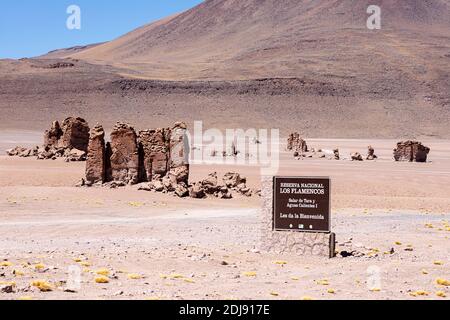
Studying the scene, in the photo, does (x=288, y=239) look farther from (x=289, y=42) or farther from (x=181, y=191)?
(x=289, y=42)

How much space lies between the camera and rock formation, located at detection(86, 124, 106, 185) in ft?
81.1

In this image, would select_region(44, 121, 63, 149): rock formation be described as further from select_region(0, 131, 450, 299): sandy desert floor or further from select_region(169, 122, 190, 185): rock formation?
select_region(169, 122, 190, 185): rock formation

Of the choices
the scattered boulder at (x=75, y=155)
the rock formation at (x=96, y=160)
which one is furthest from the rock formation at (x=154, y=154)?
the scattered boulder at (x=75, y=155)

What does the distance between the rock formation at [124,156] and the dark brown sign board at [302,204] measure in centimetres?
1178

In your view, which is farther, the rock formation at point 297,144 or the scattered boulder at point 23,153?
the rock formation at point 297,144

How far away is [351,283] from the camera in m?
10.8

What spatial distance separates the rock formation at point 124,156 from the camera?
81.1 feet

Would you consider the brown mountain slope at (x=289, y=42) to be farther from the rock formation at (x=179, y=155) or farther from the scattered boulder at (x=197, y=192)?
the scattered boulder at (x=197, y=192)

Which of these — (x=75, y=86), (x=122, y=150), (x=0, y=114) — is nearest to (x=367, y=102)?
(x=75, y=86)

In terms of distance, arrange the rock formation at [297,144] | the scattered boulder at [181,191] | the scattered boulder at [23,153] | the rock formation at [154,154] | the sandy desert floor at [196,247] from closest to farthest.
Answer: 1. the sandy desert floor at [196,247]
2. the scattered boulder at [181,191]
3. the rock formation at [154,154]
4. the scattered boulder at [23,153]
5. the rock formation at [297,144]

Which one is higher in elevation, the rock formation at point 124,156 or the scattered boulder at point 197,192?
the rock formation at point 124,156

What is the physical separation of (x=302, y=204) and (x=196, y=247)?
1987 mm

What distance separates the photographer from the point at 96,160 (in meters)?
24.8
